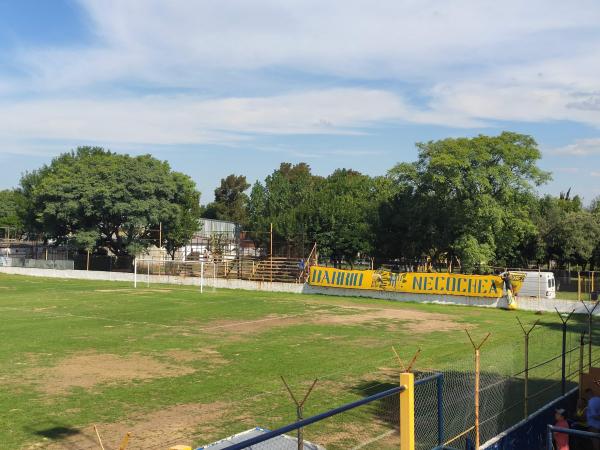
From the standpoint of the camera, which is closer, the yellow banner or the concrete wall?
the concrete wall

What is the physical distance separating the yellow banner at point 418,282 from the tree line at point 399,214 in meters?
7.42

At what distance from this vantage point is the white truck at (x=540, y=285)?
124 ft

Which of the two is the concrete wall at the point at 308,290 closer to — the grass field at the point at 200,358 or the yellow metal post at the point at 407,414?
the grass field at the point at 200,358

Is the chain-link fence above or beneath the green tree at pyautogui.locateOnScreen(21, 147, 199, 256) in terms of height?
beneath

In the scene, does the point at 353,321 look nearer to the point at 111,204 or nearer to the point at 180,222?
the point at 111,204

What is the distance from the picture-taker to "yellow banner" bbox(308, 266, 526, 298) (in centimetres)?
3500

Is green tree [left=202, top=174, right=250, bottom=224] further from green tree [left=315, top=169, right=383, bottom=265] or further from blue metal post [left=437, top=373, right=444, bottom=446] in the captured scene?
blue metal post [left=437, top=373, right=444, bottom=446]

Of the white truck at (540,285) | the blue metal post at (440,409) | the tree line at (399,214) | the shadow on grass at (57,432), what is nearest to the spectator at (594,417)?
the blue metal post at (440,409)

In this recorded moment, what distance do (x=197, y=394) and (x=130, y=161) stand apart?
50748 mm

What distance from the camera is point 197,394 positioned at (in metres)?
14.1

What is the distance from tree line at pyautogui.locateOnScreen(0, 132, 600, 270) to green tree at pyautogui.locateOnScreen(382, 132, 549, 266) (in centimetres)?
8

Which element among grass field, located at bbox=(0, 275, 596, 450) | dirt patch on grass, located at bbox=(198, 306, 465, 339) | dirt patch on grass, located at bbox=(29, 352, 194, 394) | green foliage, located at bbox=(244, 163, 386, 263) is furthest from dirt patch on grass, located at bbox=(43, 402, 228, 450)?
green foliage, located at bbox=(244, 163, 386, 263)

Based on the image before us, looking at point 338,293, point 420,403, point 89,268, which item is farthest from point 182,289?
point 420,403

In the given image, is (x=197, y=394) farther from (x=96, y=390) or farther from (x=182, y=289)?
(x=182, y=289)
